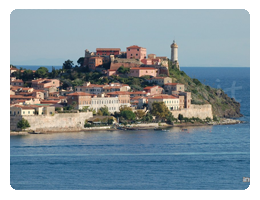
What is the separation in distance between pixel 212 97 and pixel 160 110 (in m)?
7.59

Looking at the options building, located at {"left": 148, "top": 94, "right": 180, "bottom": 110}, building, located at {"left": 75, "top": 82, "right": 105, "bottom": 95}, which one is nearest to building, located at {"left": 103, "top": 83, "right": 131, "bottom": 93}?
building, located at {"left": 75, "top": 82, "right": 105, "bottom": 95}

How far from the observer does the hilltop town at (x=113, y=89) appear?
37.2 meters

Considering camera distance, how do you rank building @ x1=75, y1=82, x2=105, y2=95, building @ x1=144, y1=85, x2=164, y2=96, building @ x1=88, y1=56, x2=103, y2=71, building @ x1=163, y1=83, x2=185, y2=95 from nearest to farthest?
building @ x1=75, y1=82, x2=105, y2=95 < building @ x1=144, y1=85, x2=164, y2=96 < building @ x1=163, y1=83, x2=185, y2=95 < building @ x1=88, y1=56, x2=103, y2=71

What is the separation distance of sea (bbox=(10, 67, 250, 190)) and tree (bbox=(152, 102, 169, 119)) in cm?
202

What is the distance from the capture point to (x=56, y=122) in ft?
114

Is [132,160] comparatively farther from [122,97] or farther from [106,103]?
[122,97]

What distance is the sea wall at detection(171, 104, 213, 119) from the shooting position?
39.1m

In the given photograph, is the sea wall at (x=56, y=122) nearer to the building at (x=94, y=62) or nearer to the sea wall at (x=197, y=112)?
the sea wall at (x=197, y=112)

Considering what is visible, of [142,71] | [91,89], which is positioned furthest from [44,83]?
[142,71]

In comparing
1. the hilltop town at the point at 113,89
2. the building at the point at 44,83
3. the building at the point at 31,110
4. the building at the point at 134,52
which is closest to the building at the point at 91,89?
the hilltop town at the point at 113,89

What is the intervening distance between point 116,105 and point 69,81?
510 cm

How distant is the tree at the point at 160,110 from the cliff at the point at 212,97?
400 centimetres

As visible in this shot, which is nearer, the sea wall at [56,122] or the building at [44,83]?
the sea wall at [56,122]

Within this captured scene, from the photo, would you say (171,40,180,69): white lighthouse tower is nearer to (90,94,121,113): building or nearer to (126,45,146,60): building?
(126,45,146,60): building
